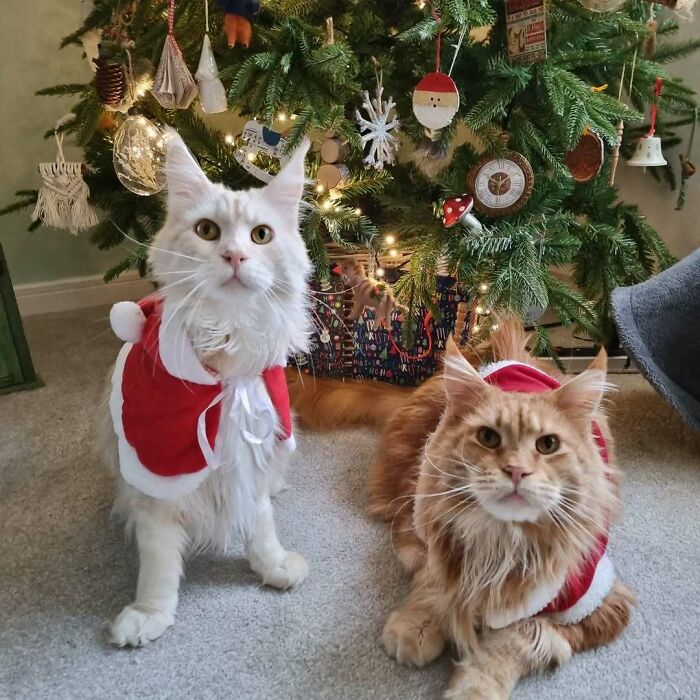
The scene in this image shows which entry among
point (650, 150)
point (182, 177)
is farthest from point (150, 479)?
point (650, 150)

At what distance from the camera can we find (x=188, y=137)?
146cm

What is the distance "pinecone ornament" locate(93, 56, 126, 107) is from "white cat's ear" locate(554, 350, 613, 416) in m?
1.26

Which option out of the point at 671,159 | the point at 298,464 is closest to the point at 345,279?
the point at 298,464

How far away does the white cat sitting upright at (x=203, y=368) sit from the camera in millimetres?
809

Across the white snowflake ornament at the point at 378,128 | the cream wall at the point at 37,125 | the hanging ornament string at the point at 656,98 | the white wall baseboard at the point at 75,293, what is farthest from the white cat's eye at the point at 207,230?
the white wall baseboard at the point at 75,293

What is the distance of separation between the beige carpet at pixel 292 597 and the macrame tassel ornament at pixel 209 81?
0.83 m

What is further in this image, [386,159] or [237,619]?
[386,159]

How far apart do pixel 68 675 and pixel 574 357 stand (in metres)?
1.48

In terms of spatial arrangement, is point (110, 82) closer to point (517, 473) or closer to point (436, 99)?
point (436, 99)

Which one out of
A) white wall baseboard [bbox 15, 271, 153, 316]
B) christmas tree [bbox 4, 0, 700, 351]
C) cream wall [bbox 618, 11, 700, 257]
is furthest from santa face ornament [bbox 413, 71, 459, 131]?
white wall baseboard [bbox 15, 271, 153, 316]

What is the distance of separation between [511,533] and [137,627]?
58 centimetres

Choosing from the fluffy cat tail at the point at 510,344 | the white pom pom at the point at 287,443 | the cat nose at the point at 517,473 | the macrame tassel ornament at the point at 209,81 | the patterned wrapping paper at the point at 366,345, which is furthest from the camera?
the patterned wrapping paper at the point at 366,345

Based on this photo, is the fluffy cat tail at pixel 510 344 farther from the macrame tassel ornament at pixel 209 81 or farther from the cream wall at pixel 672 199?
the cream wall at pixel 672 199

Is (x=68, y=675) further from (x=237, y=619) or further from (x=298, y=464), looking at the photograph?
(x=298, y=464)
